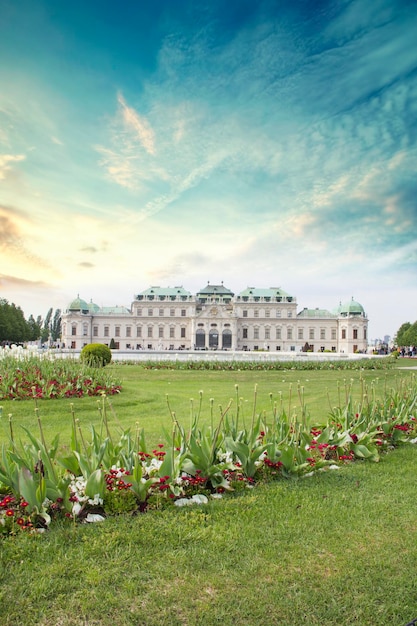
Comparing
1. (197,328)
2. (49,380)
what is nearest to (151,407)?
(49,380)

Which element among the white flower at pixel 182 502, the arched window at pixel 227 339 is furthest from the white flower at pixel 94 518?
the arched window at pixel 227 339

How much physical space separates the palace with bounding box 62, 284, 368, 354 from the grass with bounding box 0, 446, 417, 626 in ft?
273

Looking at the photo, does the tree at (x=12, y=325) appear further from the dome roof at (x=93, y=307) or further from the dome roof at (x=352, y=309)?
the dome roof at (x=352, y=309)

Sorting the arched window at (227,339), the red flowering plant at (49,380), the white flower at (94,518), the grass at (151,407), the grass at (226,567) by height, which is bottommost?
the grass at (226,567)

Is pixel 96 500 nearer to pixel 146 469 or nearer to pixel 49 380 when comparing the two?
pixel 146 469

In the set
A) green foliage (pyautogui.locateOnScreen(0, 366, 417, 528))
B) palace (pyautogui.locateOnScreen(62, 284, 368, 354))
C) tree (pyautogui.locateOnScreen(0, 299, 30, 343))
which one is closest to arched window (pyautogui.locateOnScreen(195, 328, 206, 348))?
palace (pyautogui.locateOnScreen(62, 284, 368, 354))

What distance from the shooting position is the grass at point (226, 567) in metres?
3.26

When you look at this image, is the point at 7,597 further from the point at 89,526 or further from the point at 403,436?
the point at 403,436

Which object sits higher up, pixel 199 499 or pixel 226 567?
pixel 199 499

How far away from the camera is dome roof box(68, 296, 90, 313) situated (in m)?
90.1

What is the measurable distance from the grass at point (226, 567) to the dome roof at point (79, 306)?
8868 cm

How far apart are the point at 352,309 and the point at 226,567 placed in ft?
294

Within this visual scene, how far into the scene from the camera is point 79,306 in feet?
296

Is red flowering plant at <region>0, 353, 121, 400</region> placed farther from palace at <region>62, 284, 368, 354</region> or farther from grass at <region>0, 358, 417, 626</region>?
palace at <region>62, 284, 368, 354</region>
